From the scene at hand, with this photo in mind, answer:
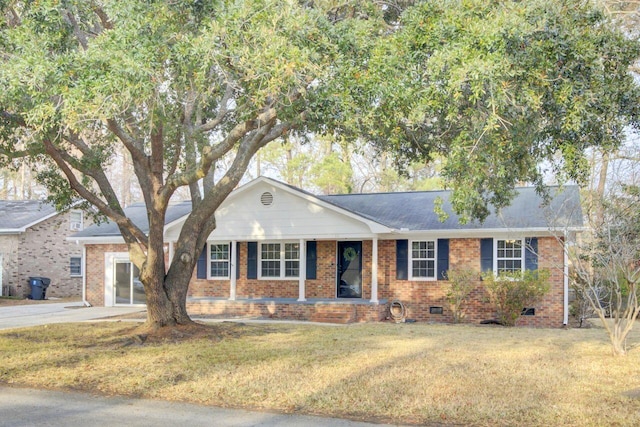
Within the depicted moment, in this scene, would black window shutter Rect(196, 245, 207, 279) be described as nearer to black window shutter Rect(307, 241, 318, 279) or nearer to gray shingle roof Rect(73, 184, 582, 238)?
gray shingle roof Rect(73, 184, 582, 238)

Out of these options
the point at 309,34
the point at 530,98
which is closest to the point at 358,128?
the point at 309,34

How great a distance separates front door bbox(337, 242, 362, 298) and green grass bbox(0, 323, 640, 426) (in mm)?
5469

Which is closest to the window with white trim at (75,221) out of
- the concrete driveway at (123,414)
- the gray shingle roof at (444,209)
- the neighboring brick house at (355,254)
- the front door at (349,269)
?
the neighboring brick house at (355,254)

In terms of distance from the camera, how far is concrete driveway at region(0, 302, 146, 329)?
18.2m

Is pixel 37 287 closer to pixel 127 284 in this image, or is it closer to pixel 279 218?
pixel 127 284

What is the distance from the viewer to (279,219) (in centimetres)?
1995

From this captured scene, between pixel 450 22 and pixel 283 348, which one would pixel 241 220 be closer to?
pixel 283 348

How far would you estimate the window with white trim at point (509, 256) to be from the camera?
1800 cm

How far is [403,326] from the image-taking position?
16.5 meters

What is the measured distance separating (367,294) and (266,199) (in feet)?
14.3

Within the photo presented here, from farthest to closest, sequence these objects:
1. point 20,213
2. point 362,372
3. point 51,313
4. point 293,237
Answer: point 20,213 < point 51,313 < point 293,237 < point 362,372

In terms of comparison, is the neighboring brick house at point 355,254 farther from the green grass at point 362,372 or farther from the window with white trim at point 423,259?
the green grass at point 362,372

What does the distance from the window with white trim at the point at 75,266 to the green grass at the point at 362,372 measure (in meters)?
16.0

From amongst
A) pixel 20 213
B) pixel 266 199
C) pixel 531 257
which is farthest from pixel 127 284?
pixel 531 257
